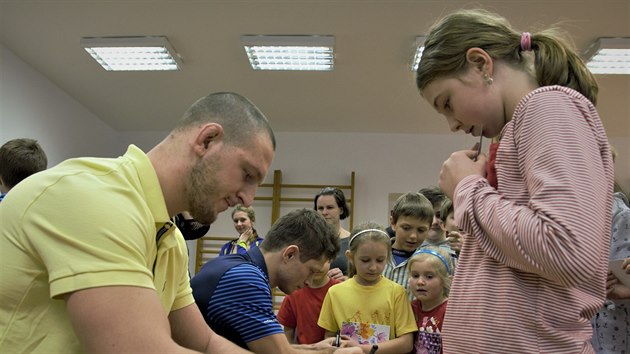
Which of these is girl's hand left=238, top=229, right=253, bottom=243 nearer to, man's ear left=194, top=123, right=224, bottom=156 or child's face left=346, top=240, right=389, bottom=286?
child's face left=346, top=240, right=389, bottom=286

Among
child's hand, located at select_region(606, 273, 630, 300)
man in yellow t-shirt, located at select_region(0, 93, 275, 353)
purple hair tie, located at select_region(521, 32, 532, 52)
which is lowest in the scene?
child's hand, located at select_region(606, 273, 630, 300)

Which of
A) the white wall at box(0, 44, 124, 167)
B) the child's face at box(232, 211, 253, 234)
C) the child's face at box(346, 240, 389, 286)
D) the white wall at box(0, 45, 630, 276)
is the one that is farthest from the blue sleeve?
the white wall at box(0, 45, 630, 276)

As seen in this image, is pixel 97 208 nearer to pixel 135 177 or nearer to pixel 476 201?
pixel 135 177

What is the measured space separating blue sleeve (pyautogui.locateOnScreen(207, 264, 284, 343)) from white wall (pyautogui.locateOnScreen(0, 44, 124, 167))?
4.37m

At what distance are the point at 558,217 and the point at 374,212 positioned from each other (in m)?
6.29

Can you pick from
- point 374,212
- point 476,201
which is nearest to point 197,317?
point 476,201

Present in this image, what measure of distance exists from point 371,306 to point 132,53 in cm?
372

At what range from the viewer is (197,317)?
1354mm

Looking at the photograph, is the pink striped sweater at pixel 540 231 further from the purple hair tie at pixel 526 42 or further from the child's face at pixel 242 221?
the child's face at pixel 242 221

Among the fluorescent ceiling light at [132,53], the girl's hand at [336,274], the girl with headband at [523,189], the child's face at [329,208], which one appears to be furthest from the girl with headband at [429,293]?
the fluorescent ceiling light at [132,53]

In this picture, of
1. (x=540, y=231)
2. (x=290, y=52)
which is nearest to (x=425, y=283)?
(x=540, y=231)

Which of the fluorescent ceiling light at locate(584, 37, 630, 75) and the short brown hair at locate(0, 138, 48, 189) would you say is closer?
the short brown hair at locate(0, 138, 48, 189)

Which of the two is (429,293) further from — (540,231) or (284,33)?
(284,33)

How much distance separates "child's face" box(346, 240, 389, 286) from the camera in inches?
107
